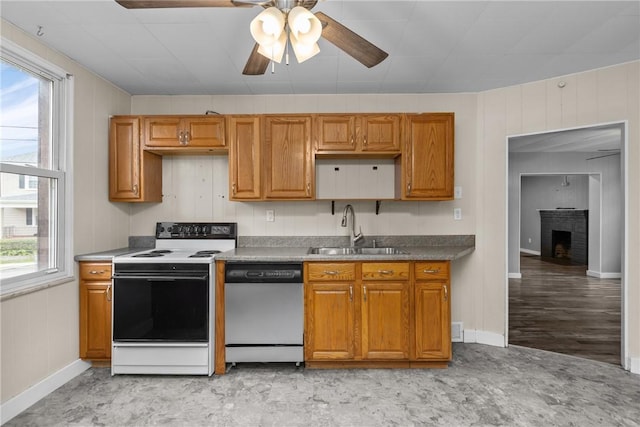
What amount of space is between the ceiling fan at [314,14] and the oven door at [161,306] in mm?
1587

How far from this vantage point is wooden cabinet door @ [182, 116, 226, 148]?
3.06m

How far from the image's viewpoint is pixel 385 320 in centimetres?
270

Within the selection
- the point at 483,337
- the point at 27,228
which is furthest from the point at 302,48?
the point at 483,337

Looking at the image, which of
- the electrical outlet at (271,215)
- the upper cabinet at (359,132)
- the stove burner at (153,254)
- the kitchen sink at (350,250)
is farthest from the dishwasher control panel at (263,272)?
the upper cabinet at (359,132)

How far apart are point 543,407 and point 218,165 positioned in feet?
10.6

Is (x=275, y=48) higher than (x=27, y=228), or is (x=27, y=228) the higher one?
(x=275, y=48)

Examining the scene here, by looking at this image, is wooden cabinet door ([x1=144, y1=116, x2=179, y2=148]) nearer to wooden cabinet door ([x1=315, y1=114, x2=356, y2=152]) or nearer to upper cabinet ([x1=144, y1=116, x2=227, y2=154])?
upper cabinet ([x1=144, y1=116, x2=227, y2=154])

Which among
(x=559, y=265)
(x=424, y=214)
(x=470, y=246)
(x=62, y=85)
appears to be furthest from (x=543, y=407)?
(x=559, y=265)

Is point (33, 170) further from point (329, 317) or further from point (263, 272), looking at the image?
point (329, 317)

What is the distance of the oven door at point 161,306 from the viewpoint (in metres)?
2.61

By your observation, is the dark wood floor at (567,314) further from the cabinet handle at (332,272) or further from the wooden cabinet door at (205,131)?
the wooden cabinet door at (205,131)

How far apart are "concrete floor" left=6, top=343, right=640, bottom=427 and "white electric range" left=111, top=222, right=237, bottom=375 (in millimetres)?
127

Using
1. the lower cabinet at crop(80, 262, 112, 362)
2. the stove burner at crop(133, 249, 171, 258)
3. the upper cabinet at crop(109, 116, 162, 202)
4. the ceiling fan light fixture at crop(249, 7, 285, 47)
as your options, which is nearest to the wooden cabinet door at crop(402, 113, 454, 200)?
the ceiling fan light fixture at crop(249, 7, 285, 47)

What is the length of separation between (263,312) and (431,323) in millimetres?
1323
